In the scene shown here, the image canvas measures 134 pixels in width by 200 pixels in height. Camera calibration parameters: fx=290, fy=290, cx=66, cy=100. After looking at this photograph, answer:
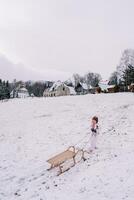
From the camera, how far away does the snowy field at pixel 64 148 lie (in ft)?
38.6

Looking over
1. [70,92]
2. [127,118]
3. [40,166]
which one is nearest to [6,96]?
[70,92]

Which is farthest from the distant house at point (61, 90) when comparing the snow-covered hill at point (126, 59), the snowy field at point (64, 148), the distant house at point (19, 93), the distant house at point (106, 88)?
the snowy field at point (64, 148)

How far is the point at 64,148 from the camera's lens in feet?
63.4

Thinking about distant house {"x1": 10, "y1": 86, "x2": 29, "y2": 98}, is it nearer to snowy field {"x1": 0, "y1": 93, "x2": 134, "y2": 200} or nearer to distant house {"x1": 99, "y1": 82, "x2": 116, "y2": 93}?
distant house {"x1": 99, "y1": 82, "x2": 116, "y2": 93}

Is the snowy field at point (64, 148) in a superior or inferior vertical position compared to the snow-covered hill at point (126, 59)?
inferior

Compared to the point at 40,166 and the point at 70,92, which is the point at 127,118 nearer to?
the point at 40,166

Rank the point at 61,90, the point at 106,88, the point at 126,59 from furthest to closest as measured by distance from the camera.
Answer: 1. the point at 61,90
2. the point at 126,59
3. the point at 106,88

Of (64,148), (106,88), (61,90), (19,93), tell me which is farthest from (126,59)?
(64,148)

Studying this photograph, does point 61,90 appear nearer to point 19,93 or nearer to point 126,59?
point 126,59

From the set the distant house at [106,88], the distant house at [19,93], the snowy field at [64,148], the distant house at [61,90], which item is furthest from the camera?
the distant house at [19,93]

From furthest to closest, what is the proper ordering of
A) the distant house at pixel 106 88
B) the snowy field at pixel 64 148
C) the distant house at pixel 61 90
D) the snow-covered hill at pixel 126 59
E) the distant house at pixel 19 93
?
1. the distant house at pixel 19 93
2. the distant house at pixel 61 90
3. the snow-covered hill at pixel 126 59
4. the distant house at pixel 106 88
5. the snowy field at pixel 64 148

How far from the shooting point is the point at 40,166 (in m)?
16.5

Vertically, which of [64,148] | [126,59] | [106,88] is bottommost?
[64,148]

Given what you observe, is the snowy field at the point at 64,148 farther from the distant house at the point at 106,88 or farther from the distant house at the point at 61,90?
the distant house at the point at 61,90
